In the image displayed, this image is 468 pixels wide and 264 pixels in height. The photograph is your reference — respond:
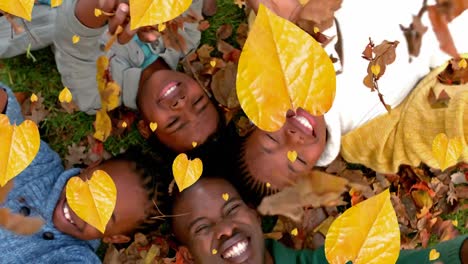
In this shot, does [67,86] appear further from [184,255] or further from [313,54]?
[313,54]

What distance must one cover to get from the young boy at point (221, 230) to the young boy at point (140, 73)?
105 mm

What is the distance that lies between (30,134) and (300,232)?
2.16 feet

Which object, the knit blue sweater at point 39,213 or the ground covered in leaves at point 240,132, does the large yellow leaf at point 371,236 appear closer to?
the ground covered in leaves at point 240,132

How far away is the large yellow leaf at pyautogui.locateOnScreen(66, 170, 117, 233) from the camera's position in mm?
979

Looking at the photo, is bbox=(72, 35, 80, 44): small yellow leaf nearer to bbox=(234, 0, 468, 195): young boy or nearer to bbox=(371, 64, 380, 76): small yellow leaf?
bbox=(234, 0, 468, 195): young boy

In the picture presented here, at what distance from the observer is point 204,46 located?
50.8 inches

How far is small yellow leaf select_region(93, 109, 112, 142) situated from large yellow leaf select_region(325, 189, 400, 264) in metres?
0.59

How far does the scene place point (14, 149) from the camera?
0.88m

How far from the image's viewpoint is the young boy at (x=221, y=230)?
1.04 meters

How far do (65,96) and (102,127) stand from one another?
0.11 metres

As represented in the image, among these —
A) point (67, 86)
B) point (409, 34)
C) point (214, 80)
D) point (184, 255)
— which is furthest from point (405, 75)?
point (67, 86)

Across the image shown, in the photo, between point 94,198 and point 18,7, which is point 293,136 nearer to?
point 94,198
